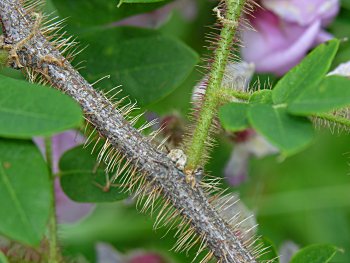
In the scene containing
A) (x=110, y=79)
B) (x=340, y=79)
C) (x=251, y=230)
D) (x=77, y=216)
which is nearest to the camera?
(x=340, y=79)

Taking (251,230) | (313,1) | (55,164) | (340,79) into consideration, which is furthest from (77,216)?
(340,79)

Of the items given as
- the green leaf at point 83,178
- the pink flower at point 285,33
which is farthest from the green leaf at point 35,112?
the pink flower at point 285,33

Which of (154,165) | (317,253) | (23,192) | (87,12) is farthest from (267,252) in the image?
(87,12)

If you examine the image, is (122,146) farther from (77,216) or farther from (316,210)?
(316,210)

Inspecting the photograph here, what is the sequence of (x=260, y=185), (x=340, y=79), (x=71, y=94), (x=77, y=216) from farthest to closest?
(x=260, y=185) < (x=77, y=216) < (x=71, y=94) < (x=340, y=79)

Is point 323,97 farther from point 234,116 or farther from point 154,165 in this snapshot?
point 154,165
